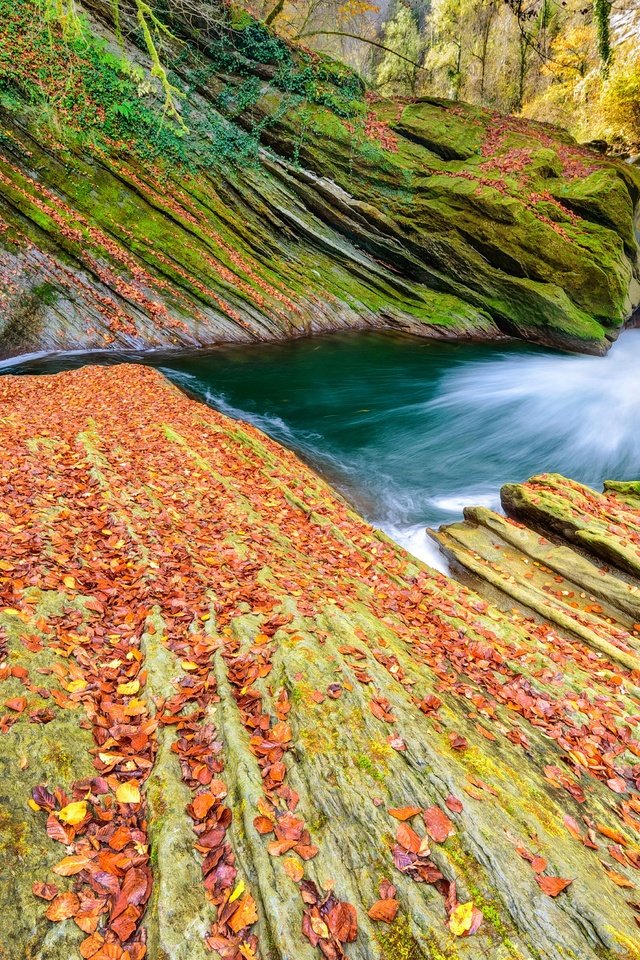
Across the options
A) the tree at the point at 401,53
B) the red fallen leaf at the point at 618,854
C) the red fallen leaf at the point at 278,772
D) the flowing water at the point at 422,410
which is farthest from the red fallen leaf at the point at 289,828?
the tree at the point at 401,53

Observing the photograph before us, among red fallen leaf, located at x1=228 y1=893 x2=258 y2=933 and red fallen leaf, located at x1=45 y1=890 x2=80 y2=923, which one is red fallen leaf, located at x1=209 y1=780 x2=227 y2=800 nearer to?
red fallen leaf, located at x1=228 y1=893 x2=258 y2=933

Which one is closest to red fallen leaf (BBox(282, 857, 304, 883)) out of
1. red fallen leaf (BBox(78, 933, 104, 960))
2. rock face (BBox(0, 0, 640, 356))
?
red fallen leaf (BBox(78, 933, 104, 960))

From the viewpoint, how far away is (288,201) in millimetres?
20266

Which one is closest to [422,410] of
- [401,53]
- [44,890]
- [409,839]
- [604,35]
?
[409,839]

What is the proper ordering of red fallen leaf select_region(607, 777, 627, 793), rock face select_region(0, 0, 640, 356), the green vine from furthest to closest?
the green vine < rock face select_region(0, 0, 640, 356) < red fallen leaf select_region(607, 777, 627, 793)

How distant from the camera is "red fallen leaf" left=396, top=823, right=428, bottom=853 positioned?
251 centimetres

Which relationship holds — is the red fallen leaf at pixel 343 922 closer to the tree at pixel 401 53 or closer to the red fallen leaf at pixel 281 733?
the red fallen leaf at pixel 281 733

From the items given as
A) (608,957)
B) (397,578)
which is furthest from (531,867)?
(397,578)

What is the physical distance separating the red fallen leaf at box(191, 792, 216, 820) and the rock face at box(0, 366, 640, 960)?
0.04 ft

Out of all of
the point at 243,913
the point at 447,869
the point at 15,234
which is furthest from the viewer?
the point at 15,234

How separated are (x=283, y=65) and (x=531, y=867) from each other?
27466 mm

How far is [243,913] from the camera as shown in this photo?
7.12 feet

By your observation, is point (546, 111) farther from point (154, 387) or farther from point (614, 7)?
point (154, 387)

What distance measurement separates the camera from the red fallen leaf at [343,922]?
7.03 ft
